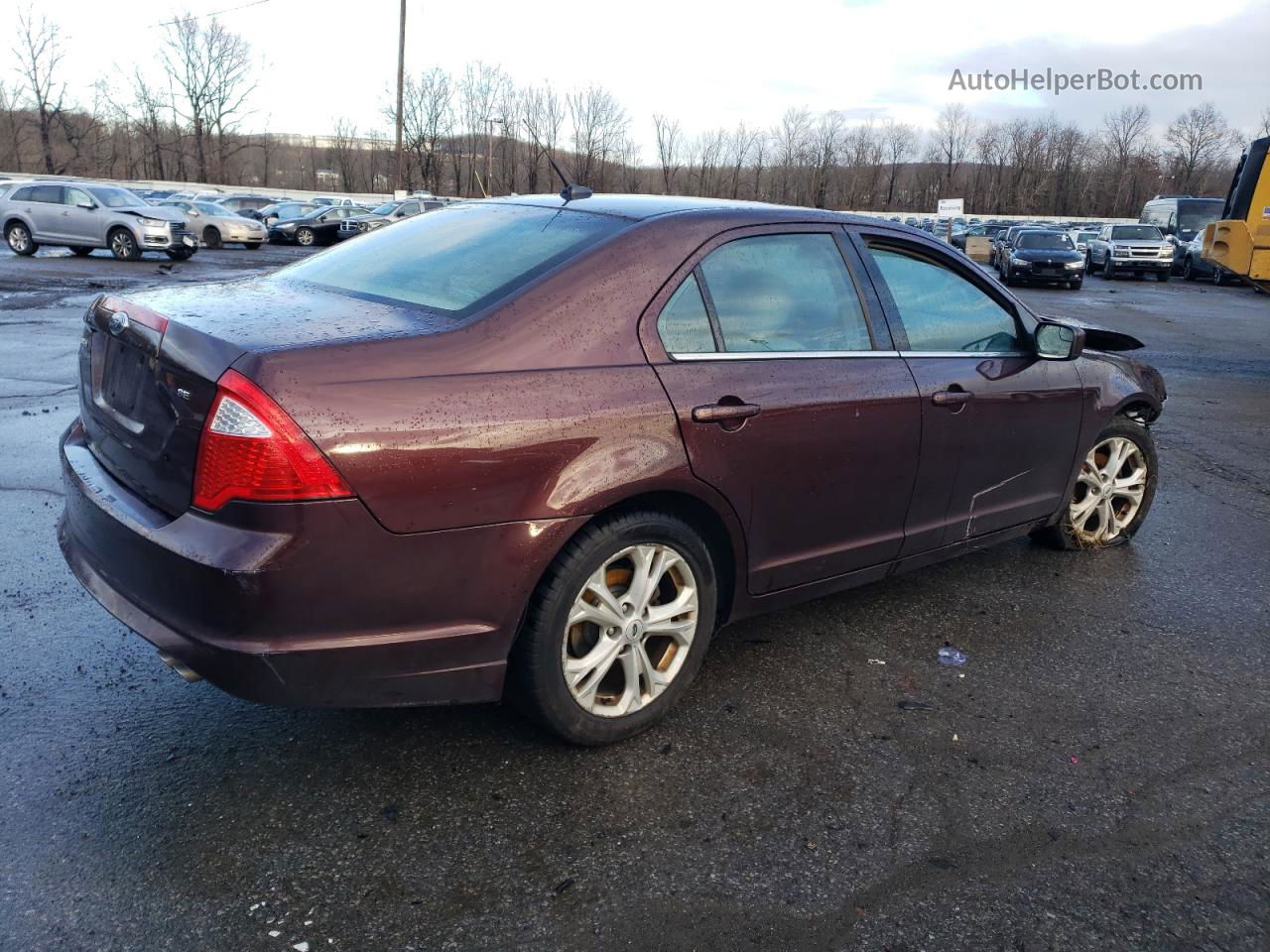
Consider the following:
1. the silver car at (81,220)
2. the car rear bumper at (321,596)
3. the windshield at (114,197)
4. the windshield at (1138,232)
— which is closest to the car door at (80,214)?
the silver car at (81,220)

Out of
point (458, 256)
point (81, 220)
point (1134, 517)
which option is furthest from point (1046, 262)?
point (458, 256)

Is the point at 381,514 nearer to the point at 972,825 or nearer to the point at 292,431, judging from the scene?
the point at 292,431

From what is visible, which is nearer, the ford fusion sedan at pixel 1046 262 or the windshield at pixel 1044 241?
the ford fusion sedan at pixel 1046 262

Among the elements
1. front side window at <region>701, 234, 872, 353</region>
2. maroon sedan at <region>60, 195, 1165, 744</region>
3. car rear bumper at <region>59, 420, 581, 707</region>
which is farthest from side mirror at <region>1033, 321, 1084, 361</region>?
car rear bumper at <region>59, 420, 581, 707</region>

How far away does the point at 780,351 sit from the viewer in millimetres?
3266

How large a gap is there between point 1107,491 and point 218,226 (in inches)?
1187

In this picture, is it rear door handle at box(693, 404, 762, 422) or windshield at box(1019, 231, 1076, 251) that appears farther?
windshield at box(1019, 231, 1076, 251)

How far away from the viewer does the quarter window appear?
300 cm

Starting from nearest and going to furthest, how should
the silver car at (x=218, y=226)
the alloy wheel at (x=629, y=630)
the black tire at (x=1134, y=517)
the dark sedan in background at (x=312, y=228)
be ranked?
the alloy wheel at (x=629, y=630), the black tire at (x=1134, y=517), the silver car at (x=218, y=226), the dark sedan in background at (x=312, y=228)

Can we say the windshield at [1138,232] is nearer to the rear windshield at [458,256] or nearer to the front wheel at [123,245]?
the front wheel at [123,245]

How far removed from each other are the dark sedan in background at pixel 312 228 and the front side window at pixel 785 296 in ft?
110

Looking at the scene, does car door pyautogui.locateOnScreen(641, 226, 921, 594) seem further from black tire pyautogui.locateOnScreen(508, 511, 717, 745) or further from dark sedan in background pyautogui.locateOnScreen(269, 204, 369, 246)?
dark sedan in background pyautogui.locateOnScreen(269, 204, 369, 246)

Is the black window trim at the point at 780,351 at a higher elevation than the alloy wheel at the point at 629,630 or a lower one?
higher

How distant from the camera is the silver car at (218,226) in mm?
29750
